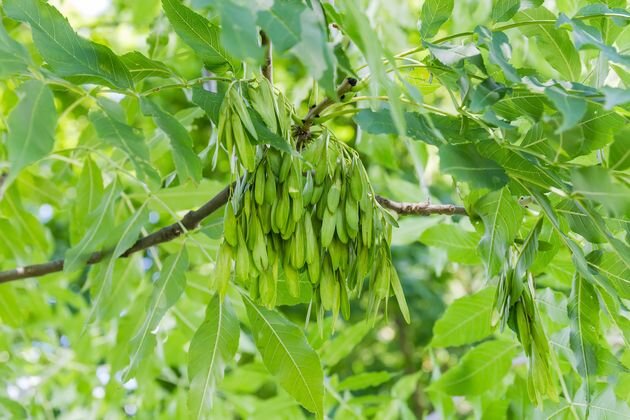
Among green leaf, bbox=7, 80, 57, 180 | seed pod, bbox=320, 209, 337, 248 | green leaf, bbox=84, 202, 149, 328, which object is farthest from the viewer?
green leaf, bbox=84, 202, 149, 328

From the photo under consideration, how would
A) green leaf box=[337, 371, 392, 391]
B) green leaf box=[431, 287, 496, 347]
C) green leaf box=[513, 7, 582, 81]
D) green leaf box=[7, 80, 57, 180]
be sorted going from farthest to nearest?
green leaf box=[337, 371, 392, 391] → green leaf box=[431, 287, 496, 347] → green leaf box=[513, 7, 582, 81] → green leaf box=[7, 80, 57, 180]

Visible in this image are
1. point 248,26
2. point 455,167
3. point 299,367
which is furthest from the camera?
point 299,367

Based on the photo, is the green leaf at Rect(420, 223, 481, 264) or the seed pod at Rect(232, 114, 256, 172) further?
the green leaf at Rect(420, 223, 481, 264)

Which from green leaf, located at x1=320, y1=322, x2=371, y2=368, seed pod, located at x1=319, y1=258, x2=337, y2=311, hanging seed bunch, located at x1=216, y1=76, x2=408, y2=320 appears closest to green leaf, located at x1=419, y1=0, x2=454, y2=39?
hanging seed bunch, located at x1=216, y1=76, x2=408, y2=320

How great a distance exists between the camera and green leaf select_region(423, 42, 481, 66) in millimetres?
683

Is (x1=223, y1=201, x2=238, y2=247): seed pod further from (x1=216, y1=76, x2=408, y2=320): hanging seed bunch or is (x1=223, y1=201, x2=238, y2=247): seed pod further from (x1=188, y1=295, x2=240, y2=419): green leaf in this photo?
(x1=188, y1=295, x2=240, y2=419): green leaf

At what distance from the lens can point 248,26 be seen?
51 centimetres

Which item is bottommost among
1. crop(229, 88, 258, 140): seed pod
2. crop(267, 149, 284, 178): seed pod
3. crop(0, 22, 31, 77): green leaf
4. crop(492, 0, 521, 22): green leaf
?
crop(267, 149, 284, 178): seed pod

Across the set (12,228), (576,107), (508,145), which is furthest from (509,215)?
(12,228)

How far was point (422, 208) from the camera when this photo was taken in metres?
0.86

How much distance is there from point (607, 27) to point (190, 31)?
425 millimetres

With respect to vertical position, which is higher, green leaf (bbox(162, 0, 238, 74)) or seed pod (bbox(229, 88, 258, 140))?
green leaf (bbox(162, 0, 238, 74))

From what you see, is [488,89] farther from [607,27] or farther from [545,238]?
[545,238]

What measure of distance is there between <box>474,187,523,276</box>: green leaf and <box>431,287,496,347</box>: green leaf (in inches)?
11.9
